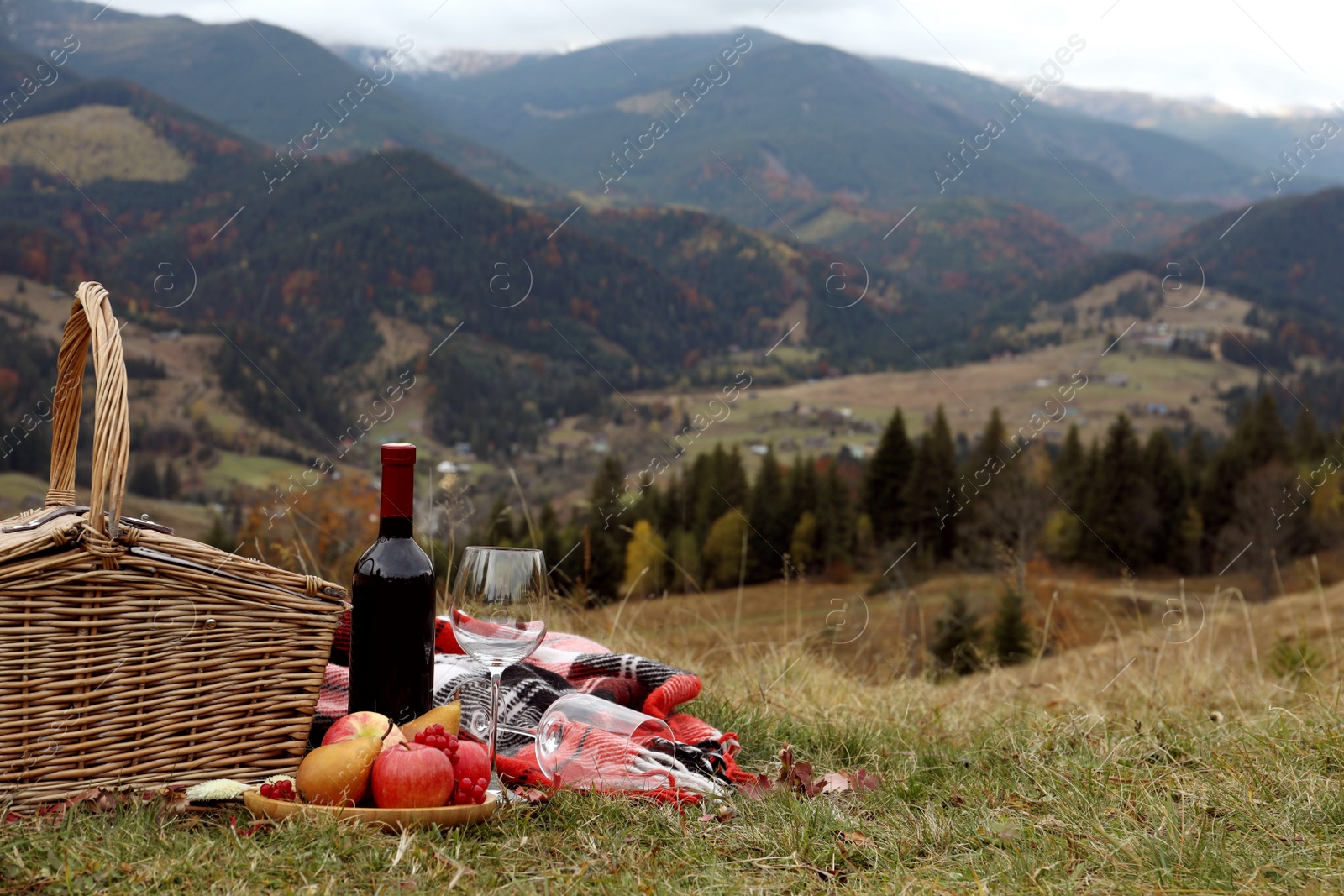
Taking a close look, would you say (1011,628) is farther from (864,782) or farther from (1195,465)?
(1195,465)

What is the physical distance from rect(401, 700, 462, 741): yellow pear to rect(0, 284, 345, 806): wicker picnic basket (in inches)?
11.5

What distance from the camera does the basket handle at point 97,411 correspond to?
2.34 metres

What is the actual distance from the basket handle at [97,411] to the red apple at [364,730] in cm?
76

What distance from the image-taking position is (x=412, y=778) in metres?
2.48

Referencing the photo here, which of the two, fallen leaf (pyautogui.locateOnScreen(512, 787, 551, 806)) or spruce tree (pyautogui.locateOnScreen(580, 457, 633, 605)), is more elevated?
fallen leaf (pyautogui.locateOnScreen(512, 787, 551, 806))

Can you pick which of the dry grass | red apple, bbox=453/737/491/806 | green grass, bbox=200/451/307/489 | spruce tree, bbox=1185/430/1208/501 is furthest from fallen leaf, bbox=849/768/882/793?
the dry grass

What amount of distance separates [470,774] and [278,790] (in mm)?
502

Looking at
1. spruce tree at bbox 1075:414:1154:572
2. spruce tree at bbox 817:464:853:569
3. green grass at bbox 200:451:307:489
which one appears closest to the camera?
spruce tree at bbox 1075:414:1154:572

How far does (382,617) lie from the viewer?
2836mm

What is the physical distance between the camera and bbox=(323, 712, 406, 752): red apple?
2584mm

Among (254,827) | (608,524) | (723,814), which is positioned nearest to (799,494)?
(608,524)

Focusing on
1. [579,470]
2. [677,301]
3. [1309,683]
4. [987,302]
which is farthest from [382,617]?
[987,302]

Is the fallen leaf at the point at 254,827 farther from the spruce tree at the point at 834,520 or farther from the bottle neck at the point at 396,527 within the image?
the spruce tree at the point at 834,520

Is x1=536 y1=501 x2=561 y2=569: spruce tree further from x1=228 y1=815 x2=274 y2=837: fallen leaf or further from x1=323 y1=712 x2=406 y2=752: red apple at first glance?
x1=228 y1=815 x2=274 y2=837: fallen leaf
